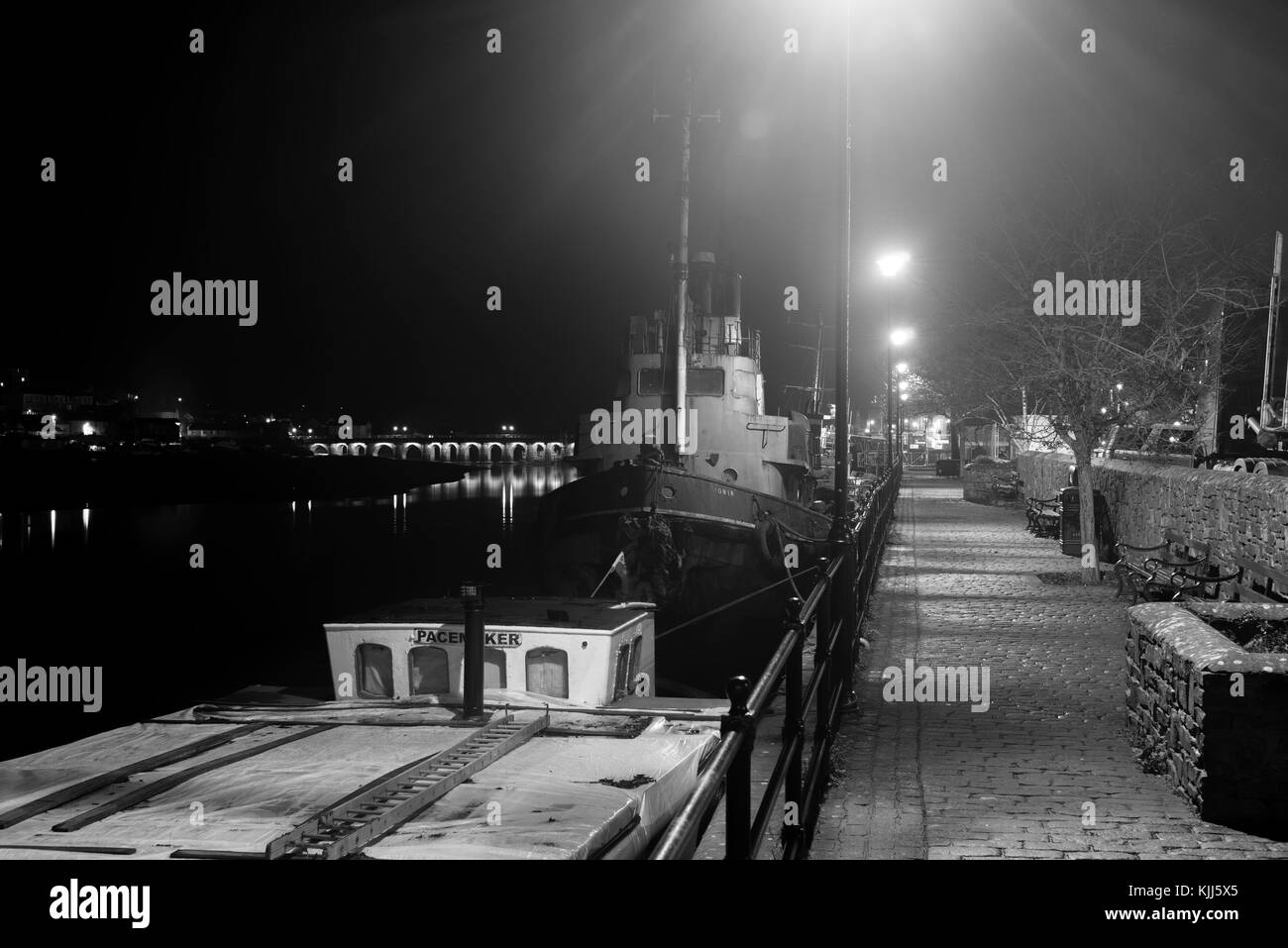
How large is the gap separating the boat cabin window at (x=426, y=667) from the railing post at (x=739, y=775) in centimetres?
654

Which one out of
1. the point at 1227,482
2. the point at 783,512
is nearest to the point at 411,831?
the point at 1227,482

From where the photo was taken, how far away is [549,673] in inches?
377

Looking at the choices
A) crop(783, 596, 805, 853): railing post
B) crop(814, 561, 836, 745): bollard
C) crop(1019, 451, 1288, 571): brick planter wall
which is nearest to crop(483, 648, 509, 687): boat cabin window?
crop(814, 561, 836, 745): bollard

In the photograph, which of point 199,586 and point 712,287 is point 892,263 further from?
point 199,586

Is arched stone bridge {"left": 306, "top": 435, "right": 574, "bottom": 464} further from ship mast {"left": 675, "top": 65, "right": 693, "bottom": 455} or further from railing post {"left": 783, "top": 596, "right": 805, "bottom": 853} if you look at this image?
railing post {"left": 783, "top": 596, "right": 805, "bottom": 853}

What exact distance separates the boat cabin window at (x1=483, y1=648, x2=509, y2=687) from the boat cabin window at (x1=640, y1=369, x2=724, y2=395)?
15.8 meters

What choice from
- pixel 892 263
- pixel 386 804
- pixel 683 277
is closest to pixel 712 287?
pixel 683 277

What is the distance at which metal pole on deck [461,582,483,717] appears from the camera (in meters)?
7.72

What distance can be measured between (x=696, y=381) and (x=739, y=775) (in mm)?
21929

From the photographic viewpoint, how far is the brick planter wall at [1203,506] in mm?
12766

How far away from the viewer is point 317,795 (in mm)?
A: 6461

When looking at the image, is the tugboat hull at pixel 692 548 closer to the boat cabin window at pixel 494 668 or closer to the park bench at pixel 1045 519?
the park bench at pixel 1045 519

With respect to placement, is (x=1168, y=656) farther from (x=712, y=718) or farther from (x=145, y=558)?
(x=145, y=558)
